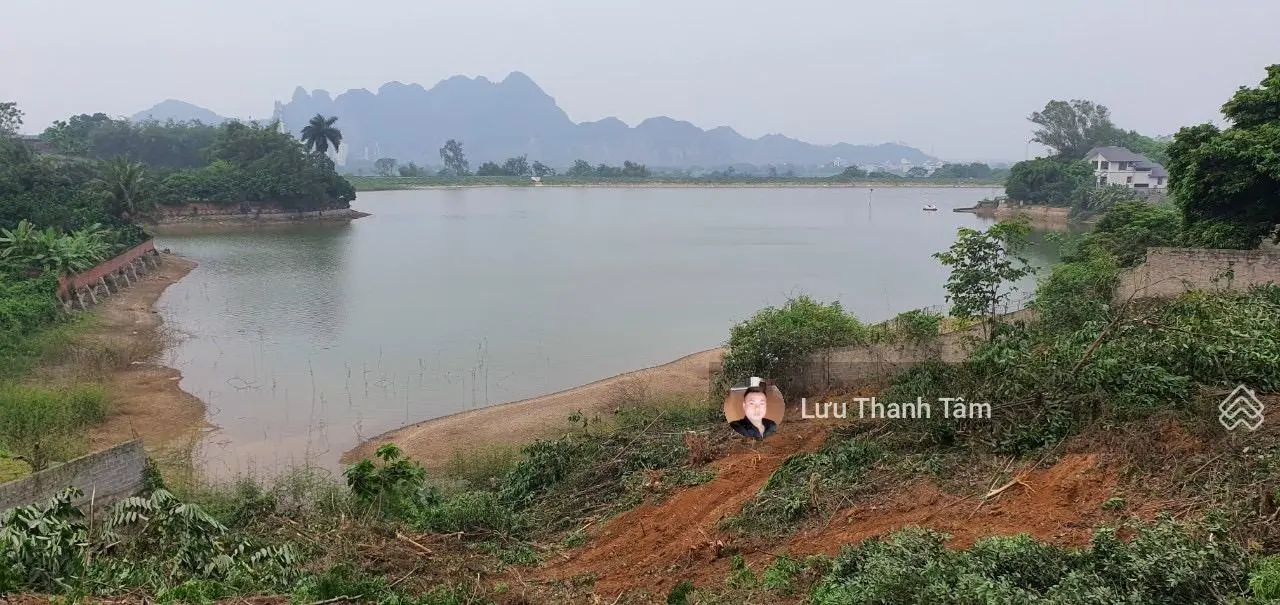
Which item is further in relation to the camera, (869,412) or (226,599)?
(869,412)

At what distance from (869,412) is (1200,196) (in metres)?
8.91

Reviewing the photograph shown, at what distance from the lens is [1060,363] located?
8.37 m

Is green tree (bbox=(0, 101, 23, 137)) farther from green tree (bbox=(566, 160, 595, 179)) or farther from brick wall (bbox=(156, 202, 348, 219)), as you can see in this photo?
green tree (bbox=(566, 160, 595, 179))

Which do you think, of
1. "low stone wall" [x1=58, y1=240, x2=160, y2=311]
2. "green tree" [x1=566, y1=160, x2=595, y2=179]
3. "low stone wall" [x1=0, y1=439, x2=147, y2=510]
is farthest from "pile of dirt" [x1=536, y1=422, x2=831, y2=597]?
"green tree" [x1=566, y1=160, x2=595, y2=179]

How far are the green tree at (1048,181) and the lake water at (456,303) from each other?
20.3ft

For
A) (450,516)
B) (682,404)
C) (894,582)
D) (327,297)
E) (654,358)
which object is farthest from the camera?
(327,297)

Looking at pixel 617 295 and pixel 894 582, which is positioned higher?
pixel 894 582

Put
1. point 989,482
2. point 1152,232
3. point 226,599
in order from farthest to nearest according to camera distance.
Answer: point 1152,232, point 989,482, point 226,599

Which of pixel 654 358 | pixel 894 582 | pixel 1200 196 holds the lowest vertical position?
pixel 654 358

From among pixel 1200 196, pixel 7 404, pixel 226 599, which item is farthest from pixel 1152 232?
pixel 7 404

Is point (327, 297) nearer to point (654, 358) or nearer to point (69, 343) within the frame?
point (69, 343)

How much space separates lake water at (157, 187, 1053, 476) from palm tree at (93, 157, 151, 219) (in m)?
3.47

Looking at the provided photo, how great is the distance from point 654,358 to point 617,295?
9051mm

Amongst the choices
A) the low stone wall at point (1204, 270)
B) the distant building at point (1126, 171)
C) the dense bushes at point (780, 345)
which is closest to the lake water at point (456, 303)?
the dense bushes at point (780, 345)
